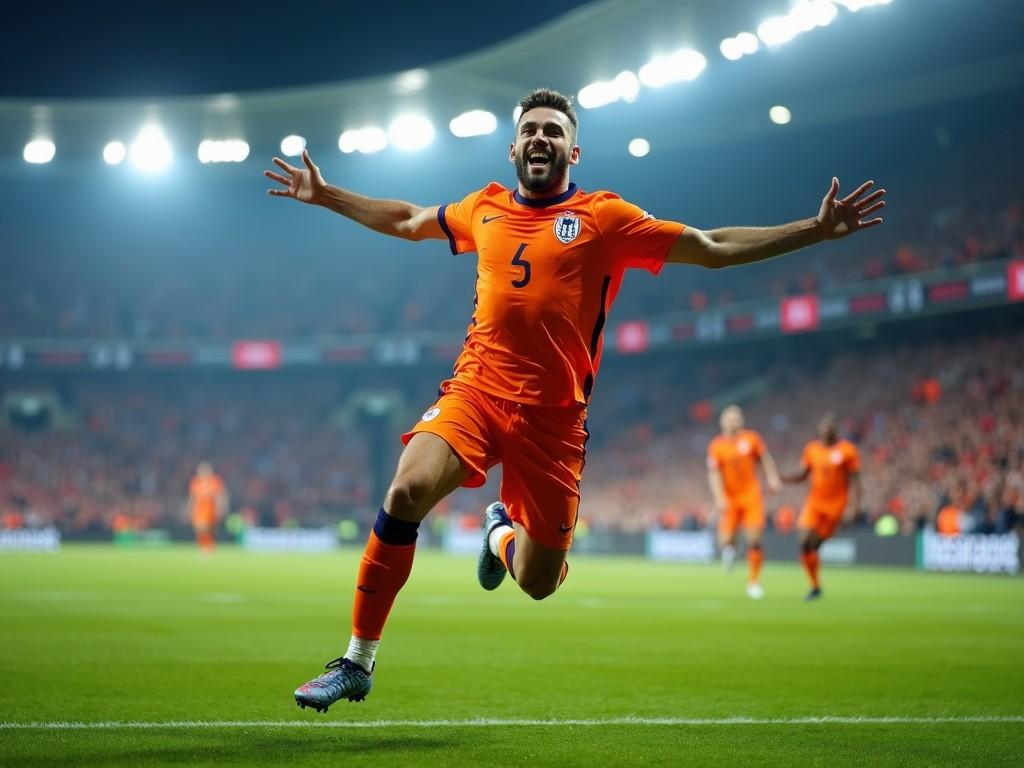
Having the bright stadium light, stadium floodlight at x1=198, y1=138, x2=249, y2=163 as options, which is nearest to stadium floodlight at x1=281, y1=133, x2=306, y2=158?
stadium floodlight at x1=198, y1=138, x2=249, y2=163

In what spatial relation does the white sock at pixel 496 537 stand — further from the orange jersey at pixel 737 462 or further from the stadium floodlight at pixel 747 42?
the stadium floodlight at pixel 747 42

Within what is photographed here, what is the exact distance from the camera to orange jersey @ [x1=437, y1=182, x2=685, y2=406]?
19.7 feet

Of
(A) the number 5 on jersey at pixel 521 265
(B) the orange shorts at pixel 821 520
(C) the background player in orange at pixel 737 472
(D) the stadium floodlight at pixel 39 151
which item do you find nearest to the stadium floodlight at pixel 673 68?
(C) the background player in orange at pixel 737 472

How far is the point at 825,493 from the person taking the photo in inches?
654

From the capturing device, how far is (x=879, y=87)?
36.4m

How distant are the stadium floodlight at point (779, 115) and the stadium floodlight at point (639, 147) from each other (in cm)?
488

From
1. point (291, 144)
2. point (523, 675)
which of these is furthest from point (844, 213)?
point (291, 144)

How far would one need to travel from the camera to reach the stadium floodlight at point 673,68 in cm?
3372

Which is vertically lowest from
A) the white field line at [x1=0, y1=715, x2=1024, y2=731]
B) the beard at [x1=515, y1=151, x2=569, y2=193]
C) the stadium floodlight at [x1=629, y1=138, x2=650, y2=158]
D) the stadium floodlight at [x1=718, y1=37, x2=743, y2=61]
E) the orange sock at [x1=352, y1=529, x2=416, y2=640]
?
the white field line at [x1=0, y1=715, x2=1024, y2=731]

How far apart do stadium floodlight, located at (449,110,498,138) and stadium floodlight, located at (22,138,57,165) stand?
571 inches

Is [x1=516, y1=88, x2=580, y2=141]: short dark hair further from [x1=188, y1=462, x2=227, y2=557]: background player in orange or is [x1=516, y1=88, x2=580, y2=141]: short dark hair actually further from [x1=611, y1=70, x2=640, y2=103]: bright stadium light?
[x1=611, y1=70, x2=640, y2=103]: bright stadium light

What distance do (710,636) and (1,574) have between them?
1476 cm

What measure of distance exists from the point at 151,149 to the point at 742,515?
3212 centimetres

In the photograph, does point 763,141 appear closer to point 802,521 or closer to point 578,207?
point 802,521
